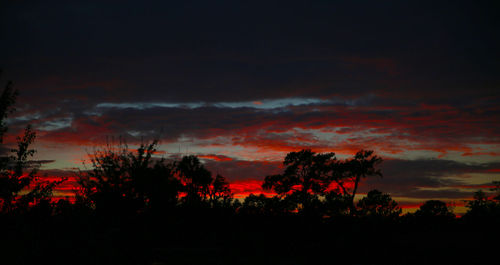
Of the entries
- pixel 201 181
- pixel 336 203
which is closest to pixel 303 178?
pixel 336 203

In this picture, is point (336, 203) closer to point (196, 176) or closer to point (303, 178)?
point (303, 178)

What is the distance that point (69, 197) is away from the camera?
2606cm

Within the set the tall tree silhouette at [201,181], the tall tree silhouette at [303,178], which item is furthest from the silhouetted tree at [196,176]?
the tall tree silhouette at [303,178]

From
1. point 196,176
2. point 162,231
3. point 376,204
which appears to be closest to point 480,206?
point 376,204

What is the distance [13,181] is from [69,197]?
5.90 m

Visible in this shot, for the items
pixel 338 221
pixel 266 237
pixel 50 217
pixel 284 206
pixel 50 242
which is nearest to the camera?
pixel 50 242

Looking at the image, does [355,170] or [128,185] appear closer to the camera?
[128,185]

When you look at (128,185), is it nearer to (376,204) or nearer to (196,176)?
(376,204)

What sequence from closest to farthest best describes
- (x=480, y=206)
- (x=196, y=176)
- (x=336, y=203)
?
1. (x=480, y=206)
2. (x=336, y=203)
3. (x=196, y=176)

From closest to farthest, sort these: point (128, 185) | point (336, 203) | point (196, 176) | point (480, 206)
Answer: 1. point (128, 185)
2. point (480, 206)
3. point (336, 203)
4. point (196, 176)

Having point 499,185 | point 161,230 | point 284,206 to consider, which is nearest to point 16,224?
point 161,230

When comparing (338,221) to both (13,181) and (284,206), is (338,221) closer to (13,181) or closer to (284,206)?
(284,206)

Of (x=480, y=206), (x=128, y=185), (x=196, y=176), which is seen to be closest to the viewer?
(x=128, y=185)

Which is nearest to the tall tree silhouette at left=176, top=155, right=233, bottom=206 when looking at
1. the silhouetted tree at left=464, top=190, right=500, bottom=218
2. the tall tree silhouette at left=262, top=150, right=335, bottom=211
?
the tall tree silhouette at left=262, top=150, right=335, bottom=211
